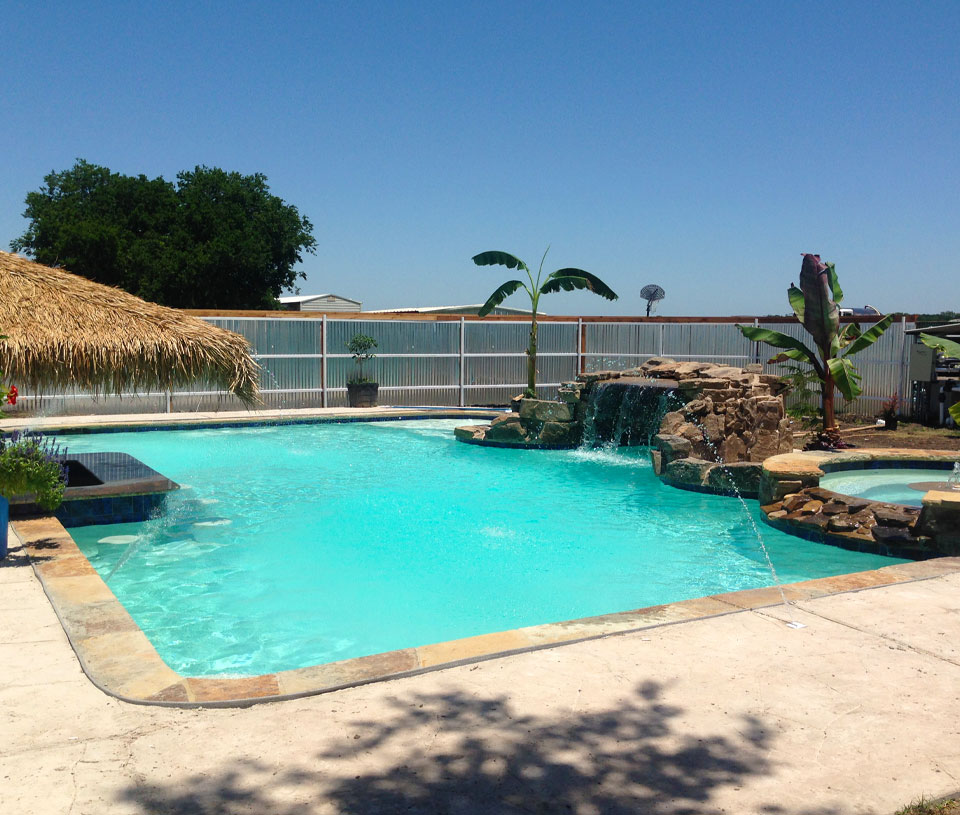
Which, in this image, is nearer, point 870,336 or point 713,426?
point 713,426

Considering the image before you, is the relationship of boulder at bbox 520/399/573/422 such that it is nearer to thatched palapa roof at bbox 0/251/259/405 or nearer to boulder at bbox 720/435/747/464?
boulder at bbox 720/435/747/464

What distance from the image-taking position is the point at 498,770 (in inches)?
124

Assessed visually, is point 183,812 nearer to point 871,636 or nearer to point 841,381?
point 871,636

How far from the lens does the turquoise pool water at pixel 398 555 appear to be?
6363 millimetres

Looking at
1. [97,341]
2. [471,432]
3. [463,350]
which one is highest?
[463,350]

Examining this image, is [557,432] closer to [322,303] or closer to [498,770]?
[498,770]

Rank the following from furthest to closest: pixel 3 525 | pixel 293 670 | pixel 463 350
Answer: pixel 463 350
pixel 3 525
pixel 293 670

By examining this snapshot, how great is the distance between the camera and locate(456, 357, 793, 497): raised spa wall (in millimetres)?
11931

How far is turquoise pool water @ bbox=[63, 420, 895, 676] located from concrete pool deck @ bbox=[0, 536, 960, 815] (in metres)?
1.95

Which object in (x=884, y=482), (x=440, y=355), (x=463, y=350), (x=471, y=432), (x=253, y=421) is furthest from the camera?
(x=463, y=350)

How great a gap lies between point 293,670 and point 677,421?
9440 mm

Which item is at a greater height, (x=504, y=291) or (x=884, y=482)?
(x=504, y=291)

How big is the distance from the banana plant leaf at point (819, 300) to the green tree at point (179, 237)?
27.6m

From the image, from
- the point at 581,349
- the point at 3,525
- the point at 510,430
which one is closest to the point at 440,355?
the point at 581,349
